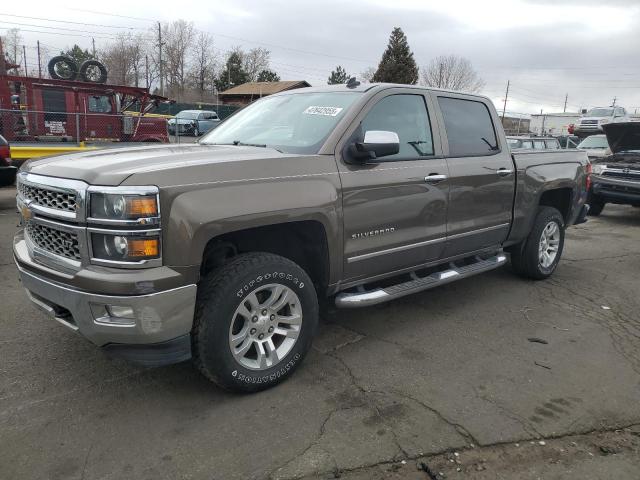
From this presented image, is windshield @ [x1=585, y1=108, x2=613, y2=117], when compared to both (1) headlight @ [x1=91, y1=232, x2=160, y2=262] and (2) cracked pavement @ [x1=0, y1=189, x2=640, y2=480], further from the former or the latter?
(1) headlight @ [x1=91, y1=232, x2=160, y2=262]

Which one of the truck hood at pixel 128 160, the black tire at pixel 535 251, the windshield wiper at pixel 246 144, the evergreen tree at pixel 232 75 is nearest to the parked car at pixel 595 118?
the black tire at pixel 535 251

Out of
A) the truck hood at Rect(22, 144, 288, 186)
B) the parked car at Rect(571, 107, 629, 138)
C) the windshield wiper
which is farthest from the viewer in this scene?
the parked car at Rect(571, 107, 629, 138)

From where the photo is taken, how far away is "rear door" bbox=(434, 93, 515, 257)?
4.41 meters

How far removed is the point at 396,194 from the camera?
3824mm

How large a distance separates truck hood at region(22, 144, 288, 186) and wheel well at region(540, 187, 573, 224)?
373 cm

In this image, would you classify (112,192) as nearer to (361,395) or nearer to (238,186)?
(238,186)

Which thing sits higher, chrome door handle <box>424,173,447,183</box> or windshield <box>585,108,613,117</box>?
windshield <box>585,108,613,117</box>

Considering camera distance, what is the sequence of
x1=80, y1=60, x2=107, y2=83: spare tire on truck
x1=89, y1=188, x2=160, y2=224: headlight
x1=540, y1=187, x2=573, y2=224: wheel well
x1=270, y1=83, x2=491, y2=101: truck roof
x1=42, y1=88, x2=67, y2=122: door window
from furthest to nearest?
x1=80, y1=60, x2=107, y2=83: spare tire on truck, x1=42, y1=88, x2=67, y2=122: door window, x1=540, y1=187, x2=573, y2=224: wheel well, x1=270, y1=83, x2=491, y2=101: truck roof, x1=89, y1=188, x2=160, y2=224: headlight

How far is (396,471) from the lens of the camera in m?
2.58

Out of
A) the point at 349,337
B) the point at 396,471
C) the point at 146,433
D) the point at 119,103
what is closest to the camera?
the point at 396,471

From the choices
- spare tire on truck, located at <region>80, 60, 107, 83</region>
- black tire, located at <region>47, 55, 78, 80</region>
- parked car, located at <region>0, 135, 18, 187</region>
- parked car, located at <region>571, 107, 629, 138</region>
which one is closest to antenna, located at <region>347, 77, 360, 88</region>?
parked car, located at <region>0, 135, 18, 187</region>

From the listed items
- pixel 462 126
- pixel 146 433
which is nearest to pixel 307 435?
pixel 146 433

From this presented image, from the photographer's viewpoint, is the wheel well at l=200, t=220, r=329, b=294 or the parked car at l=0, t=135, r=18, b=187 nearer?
the wheel well at l=200, t=220, r=329, b=294

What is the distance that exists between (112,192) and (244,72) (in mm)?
67782
